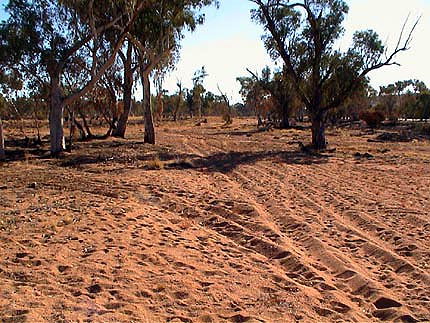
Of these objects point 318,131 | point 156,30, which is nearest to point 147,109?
point 156,30

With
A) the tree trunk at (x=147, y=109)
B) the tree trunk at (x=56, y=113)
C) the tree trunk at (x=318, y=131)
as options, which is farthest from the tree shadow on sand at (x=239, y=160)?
the tree trunk at (x=56, y=113)

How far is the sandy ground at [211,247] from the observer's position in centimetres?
489

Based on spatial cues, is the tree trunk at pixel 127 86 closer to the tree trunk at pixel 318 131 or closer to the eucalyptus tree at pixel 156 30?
the eucalyptus tree at pixel 156 30

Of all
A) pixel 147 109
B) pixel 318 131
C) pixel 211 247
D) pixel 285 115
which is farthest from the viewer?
pixel 285 115

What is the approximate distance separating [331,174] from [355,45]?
10.8m

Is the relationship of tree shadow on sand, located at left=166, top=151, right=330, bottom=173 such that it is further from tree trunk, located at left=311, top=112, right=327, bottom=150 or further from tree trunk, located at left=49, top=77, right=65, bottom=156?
tree trunk, located at left=49, top=77, right=65, bottom=156

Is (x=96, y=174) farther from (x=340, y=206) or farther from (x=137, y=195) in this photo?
(x=340, y=206)

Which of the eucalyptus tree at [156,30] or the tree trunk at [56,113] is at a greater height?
the eucalyptus tree at [156,30]

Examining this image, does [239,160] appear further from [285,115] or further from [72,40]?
[285,115]

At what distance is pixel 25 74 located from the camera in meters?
19.5

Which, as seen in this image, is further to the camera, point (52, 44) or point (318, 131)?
point (318, 131)

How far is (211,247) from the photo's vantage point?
7.01 m

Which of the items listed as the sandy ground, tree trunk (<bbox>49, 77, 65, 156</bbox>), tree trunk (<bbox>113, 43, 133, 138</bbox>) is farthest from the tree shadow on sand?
tree trunk (<bbox>113, 43, 133, 138</bbox>)

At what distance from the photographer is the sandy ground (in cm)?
489
